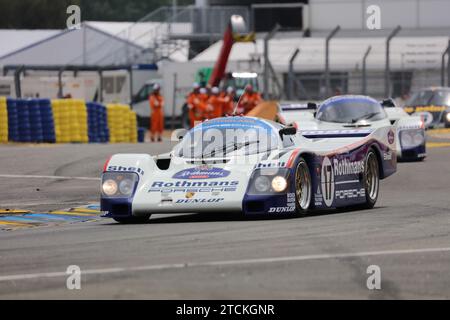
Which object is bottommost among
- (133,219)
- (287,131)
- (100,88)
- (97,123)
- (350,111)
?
(100,88)

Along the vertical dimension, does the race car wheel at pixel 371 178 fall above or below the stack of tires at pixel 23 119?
above

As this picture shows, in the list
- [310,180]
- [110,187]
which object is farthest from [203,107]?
[110,187]

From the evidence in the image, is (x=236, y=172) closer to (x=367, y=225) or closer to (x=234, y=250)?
(x=367, y=225)

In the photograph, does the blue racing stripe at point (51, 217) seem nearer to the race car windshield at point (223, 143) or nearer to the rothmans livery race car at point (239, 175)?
the rothmans livery race car at point (239, 175)

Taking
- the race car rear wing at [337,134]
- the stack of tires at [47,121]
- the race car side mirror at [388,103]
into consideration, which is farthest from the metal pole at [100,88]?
the race car rear wing at [337,134]

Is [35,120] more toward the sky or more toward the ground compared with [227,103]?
more toward the sky

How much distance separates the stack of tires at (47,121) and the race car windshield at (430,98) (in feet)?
34.2

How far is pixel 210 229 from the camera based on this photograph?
1161 centimetres

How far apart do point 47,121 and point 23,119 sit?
84 centimetres

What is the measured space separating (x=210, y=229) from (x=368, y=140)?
3.74 meters

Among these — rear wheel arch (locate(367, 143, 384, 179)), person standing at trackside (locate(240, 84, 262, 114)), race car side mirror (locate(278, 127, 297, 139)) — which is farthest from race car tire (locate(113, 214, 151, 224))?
person standing at trackside (locate(240, 84, 262, 114))

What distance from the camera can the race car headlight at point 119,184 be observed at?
12.9m

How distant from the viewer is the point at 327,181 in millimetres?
13633

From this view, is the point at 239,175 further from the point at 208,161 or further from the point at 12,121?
the point at 12,121
